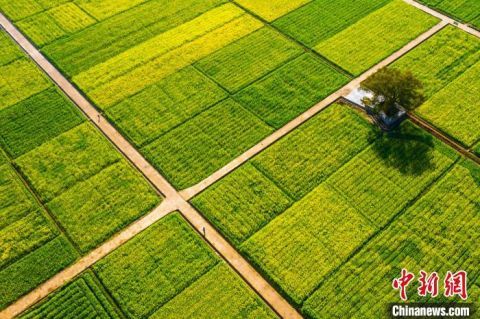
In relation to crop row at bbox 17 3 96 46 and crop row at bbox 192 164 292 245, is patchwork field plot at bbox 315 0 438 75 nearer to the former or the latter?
crop row at bbox 192 164 292 245

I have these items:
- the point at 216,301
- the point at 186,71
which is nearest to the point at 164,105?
the point at 186,71

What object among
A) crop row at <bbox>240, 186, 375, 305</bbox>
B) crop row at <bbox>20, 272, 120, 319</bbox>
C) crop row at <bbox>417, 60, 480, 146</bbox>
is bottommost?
crop row at <bbox>20, 272, 120, 319</bbox>

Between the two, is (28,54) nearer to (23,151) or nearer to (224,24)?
(23,151)

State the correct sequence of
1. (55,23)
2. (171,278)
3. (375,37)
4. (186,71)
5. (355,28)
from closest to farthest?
1. (171,278)
2. (186,71)
3. (375,37)
4. (355,28)
5. (55,23)

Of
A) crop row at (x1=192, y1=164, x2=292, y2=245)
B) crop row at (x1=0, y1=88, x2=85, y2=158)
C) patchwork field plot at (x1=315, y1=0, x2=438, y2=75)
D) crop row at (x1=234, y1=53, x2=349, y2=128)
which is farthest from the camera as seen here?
patchwork field plot at (x1=315, y1=0, x2=438, y2=75)

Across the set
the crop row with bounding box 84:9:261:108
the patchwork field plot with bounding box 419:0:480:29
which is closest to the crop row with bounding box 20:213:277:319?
the crop row with bounding box 84:9:261:108

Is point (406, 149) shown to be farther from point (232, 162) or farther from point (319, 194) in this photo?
point (232, 162)
